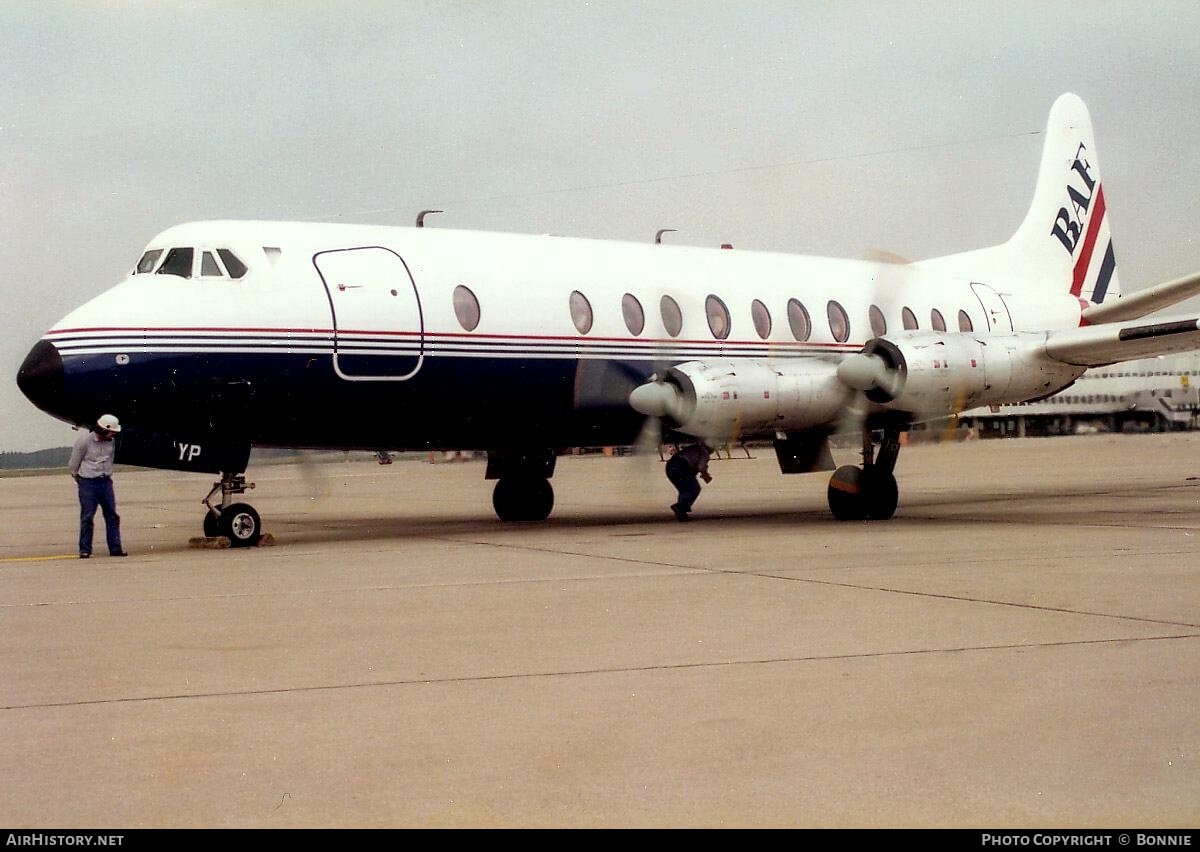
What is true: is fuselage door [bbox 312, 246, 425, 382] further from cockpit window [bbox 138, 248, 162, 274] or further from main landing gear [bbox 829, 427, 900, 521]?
main landing gear [bbox 829, 427, 900, 521]

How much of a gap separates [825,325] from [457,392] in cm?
611

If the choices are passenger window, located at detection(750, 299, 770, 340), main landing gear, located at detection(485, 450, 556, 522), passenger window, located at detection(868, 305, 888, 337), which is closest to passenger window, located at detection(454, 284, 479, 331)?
main landing gear, located at detection(485, 450, 556, 522)

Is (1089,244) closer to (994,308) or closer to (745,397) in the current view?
(994,308)

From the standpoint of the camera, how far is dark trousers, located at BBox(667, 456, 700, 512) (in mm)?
20002

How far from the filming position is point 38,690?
7.52 meters

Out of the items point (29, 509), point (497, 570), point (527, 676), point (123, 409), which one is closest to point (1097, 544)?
point (497, 570)

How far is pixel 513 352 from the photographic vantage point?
1786 centimetres

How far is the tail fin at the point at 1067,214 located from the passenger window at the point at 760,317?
659 centimetres

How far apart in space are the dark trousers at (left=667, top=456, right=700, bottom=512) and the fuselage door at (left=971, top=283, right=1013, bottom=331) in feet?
20.0

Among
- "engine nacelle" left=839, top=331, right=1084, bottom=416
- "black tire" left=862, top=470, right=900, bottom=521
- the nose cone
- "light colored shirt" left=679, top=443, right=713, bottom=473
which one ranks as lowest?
"black tire" left=862, top=470, right=900, bottom=521

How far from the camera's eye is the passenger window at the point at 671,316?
63.4 feet

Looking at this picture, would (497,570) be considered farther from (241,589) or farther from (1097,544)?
(1097,544)

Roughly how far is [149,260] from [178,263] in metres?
0.46

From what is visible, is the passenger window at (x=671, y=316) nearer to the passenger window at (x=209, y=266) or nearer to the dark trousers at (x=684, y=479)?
the dark trousers at (x=684, y=479)
